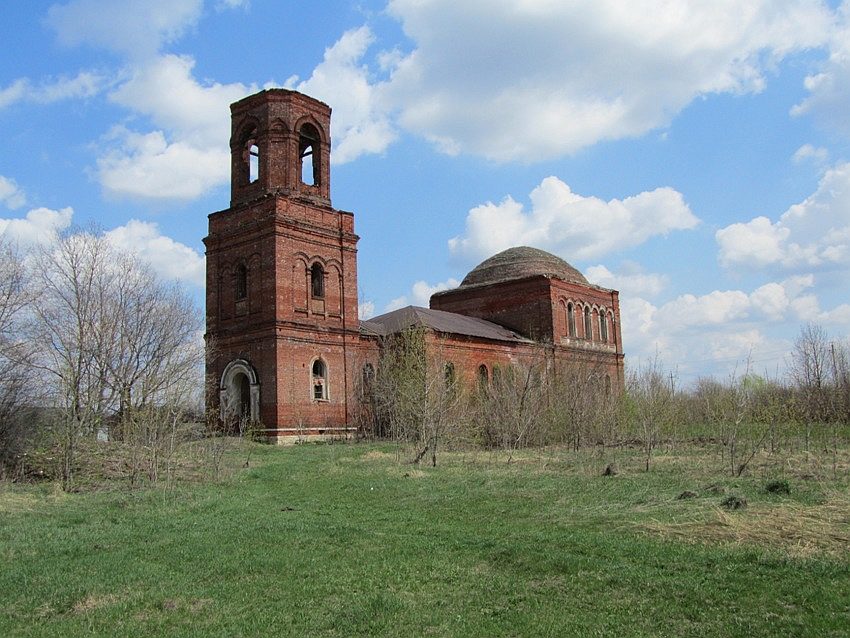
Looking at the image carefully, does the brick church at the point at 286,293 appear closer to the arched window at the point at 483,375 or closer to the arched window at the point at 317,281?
the arched window at the point at 317,281

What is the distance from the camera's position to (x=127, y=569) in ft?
26.1

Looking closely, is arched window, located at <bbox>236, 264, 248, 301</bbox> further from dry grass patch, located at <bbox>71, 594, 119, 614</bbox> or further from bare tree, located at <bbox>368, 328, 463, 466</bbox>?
dry grass patch, located at <bbox>71, 594, 119, 614</bbox>

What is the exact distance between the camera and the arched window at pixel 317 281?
28.3 metres

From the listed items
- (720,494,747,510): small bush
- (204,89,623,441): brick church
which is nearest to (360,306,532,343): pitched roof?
(204,89,623,441): brick church

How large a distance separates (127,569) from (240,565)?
3.94ft

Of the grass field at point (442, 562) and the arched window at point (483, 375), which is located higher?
the arched window at point (483, 375)

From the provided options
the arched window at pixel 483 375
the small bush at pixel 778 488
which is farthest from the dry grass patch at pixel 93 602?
the arched window at pixel 483 375

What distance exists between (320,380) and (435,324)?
6.86 meters

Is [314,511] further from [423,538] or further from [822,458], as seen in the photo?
[822,458]

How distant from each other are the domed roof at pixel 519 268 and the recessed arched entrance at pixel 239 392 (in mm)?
16593

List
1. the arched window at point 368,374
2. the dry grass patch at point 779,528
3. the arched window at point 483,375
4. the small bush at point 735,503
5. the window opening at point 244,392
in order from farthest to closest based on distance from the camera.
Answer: the arched window at point 483,375
the arched window at point 368,374
the window opening at point 244,392
the small bush at point 735,503
the dry grass patch at point 779,528

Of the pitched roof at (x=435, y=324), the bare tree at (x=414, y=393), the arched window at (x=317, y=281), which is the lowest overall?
the bare tree at (x=414, y=393)

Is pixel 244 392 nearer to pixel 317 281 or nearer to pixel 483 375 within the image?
pixel 317 281

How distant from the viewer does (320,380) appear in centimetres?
2747
